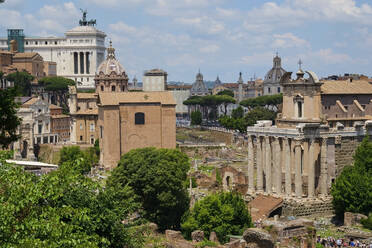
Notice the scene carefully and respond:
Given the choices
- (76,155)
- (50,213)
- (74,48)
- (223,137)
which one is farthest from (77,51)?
(50,213)

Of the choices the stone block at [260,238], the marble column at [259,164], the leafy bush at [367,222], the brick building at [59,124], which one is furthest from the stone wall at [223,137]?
the stone block at [260,238]

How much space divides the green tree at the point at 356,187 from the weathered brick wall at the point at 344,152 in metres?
2.01

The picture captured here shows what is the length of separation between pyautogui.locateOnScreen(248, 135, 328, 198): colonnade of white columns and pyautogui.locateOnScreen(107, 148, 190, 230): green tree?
20.2ft

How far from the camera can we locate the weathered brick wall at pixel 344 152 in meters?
44.8

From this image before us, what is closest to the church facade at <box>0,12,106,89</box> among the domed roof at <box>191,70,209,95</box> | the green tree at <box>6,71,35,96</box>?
the green tree at <box>6,71,35,96</box>

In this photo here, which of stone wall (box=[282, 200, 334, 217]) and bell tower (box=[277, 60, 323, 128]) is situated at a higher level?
bell tower (box=[277, 60, 323, 128])

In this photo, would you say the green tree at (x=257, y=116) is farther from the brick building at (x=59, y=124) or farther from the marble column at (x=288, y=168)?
the marble column at (x=288, y=168)

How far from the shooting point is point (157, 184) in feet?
139

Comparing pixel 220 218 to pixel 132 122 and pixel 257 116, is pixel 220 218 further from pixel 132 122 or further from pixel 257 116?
pixel 257 116

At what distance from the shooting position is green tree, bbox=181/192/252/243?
35.3 meters

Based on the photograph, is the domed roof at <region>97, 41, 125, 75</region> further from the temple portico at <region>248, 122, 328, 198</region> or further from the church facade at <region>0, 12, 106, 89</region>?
the church facade at <region>0, 12, 106, 89</region>

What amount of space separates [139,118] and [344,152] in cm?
3034

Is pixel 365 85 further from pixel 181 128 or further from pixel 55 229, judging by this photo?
pixel 181 128

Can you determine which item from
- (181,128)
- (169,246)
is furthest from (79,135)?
(169,246)
